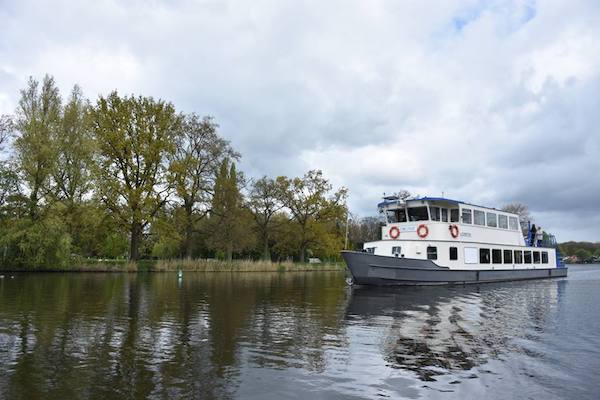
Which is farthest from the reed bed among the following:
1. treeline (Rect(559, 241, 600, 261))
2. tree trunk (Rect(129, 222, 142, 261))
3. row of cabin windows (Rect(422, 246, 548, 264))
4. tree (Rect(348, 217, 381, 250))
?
treeline (Rect(559, 241, 600, 261))

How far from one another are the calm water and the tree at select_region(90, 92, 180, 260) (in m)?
23.9

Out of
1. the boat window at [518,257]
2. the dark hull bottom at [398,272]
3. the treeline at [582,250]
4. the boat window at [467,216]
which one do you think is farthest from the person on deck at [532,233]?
the treeline at [582,250]

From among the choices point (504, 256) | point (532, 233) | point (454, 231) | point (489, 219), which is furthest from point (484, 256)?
point (532, 233)

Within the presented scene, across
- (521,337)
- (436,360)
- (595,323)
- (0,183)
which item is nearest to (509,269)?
(595,323)

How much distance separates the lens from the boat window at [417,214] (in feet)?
98.9

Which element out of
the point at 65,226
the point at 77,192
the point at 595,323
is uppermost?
the point at 77,192

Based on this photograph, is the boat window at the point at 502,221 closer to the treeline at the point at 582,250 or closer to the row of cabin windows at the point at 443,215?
the row of cabin windows at the point at 443,215

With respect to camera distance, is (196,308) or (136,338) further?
(196,308)

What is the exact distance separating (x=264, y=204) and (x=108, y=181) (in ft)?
82.1

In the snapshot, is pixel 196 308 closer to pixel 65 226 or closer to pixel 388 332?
pixel 388 332

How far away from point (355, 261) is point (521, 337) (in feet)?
46.5

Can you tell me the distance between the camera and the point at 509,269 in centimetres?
3562

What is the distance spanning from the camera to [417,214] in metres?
30.5

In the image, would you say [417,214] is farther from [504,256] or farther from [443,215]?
[504,256]
